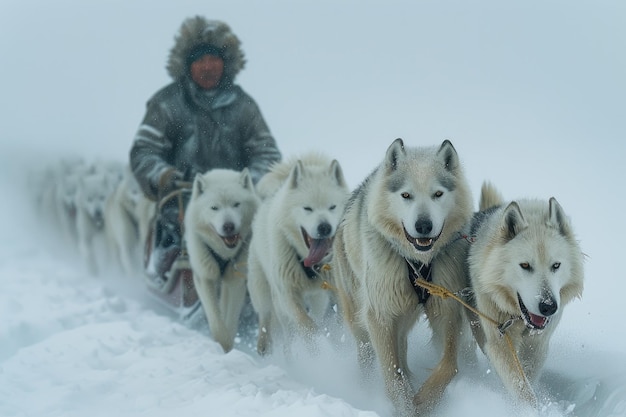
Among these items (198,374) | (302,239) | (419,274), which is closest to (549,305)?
(419,274)

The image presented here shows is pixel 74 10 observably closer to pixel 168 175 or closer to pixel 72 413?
pixel 168 175

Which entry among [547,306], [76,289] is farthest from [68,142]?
[547,306]

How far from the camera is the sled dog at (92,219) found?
10625 mm

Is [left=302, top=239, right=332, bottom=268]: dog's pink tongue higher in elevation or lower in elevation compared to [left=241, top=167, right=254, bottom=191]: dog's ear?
lower

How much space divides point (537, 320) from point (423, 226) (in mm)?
708

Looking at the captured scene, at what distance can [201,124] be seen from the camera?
7.95 metres

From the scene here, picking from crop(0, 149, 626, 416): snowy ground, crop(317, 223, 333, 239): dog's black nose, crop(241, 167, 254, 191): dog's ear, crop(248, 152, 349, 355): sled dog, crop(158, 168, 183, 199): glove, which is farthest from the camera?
crop(158, 168, 183, 199): glove

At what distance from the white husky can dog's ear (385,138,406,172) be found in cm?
242

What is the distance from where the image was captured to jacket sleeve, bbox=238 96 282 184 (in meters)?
8.00

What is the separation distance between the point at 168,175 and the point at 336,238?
92.9 inches

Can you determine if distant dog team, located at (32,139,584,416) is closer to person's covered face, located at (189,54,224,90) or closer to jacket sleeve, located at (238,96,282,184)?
jacket sleeve, located at (238,96,282,184)

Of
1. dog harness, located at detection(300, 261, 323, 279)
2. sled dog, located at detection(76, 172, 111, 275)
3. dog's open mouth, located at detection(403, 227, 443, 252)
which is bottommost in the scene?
sled dog, located at detection(76, 172, 111, 275)

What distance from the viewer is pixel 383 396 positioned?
5285 millimetres

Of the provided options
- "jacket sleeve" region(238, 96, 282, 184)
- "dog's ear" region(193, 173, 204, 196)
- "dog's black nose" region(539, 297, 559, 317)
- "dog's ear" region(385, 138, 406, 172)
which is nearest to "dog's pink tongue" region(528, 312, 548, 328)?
"dog's black nose" region(539, 297, 559, 317)
